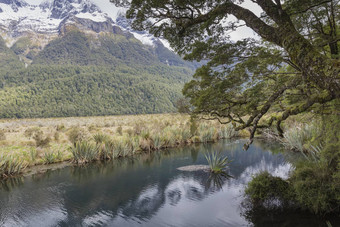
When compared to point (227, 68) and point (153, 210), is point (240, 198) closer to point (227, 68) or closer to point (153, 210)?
point (153, 210)

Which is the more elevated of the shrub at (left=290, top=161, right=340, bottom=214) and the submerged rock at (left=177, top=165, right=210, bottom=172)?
the shrub at (left=290, top=161, right=340, bottom=214)

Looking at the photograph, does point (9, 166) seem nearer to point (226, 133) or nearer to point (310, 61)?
point (310, 61)

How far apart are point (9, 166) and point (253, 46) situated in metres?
11.8

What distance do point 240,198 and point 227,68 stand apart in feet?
15.9

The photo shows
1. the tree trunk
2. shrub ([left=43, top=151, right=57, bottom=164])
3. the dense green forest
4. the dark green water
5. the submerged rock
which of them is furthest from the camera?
the dense green forest

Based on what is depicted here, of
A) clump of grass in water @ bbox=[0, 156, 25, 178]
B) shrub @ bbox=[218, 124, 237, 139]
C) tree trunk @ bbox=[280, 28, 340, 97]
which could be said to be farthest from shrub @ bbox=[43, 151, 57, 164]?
shrub @ bbox=[218, 124, 237, 139]

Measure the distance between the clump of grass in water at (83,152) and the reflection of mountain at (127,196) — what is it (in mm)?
772

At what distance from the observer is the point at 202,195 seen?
8.77m

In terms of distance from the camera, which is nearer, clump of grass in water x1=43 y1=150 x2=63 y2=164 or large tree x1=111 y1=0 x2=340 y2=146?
large tree x1=111 y1=0 x2=340 y2=146

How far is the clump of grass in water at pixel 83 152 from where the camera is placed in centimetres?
1351

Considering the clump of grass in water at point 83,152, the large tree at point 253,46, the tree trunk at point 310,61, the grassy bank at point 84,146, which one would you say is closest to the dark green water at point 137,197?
the clump of grass in water at point 83,152

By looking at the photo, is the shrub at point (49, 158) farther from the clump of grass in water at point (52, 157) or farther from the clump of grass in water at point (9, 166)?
the clump of grass in water at point (9, 166)

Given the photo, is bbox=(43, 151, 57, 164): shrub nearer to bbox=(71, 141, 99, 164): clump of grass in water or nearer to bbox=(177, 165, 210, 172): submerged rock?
bbox=(71, 141, 99, 164): clump of grass in water

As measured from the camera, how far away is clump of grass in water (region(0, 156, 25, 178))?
11.0 m
